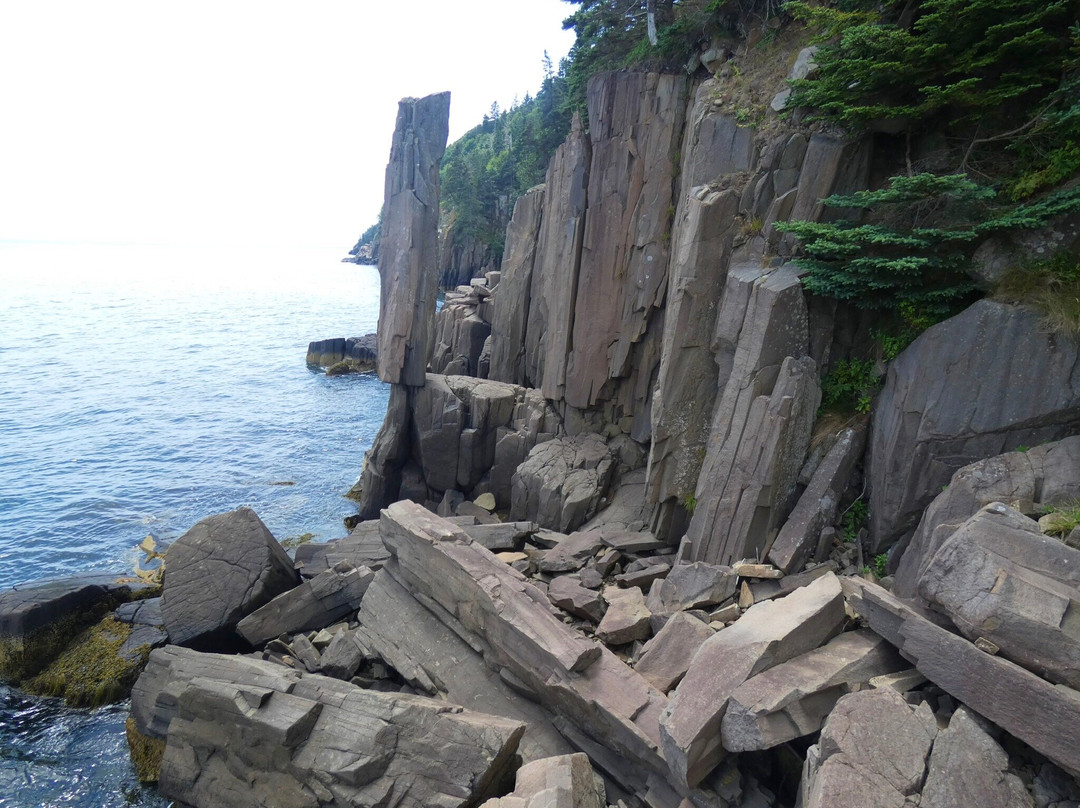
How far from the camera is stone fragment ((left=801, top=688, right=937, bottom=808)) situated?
15.4 feet

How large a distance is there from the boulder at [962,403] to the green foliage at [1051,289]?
5.4 inches

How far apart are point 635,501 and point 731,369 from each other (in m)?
4.87

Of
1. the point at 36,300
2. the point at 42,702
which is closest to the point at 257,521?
the point at 42,702

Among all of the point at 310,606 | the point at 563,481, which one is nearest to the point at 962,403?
the point at 563,481

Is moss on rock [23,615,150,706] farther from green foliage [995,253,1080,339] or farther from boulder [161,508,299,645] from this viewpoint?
green foliage [995,253,1080,339]

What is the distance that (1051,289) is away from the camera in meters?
7.36

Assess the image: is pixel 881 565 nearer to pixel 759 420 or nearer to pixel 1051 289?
pixel 759 420

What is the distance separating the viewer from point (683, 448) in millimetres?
11570

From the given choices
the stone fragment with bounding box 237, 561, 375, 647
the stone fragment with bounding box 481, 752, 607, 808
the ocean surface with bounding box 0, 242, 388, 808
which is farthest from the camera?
the stone fragment with bounding box 237, 561, 375, 647

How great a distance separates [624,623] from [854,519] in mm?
3657

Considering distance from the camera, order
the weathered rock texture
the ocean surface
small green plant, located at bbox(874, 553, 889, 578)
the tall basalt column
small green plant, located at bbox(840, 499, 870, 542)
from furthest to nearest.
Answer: the tall basalt column < the ocean surface < small green plant, located at bbox(840, 499, 870, 542) < small green plant, located at bbox(874, 553, 889, 578) < the weathered rock texture

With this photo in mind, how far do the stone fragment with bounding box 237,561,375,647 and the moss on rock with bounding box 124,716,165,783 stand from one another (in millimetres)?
1911

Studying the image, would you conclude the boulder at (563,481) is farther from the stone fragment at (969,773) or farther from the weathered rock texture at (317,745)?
the stone fragment at (969,773)

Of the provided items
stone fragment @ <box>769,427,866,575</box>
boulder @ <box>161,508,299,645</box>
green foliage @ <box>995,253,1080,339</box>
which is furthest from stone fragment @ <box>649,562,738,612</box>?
boulder @ <box>161,508,299,645</box>
